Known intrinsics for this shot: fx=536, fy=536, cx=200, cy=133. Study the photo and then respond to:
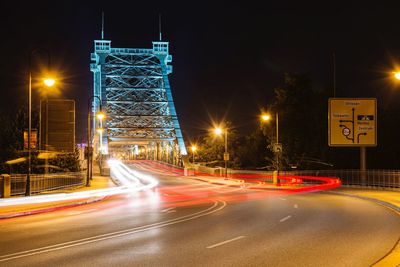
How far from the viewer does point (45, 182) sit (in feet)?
108

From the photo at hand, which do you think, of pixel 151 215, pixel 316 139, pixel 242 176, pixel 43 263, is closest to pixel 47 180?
pixel 151 215

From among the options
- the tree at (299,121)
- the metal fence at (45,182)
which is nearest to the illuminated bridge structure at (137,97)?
the tree at (299,121)

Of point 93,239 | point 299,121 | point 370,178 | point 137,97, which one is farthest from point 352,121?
point 137,97

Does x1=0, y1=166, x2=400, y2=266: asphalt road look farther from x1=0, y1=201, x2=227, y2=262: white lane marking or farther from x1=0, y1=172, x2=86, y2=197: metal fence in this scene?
x1=0, y1=172, x2=86, y2=197: metal fence

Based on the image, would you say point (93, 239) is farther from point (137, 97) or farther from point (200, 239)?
point (137, 97)


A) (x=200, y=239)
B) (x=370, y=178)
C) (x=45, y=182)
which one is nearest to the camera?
(x=200, y=239)

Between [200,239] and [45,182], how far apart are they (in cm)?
2215

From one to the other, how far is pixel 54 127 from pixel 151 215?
14.3 metres

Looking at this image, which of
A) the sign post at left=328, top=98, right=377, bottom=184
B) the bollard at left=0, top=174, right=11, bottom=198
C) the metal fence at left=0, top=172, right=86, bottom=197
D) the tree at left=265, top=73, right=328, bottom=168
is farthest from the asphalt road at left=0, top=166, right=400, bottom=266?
the tree at left=265, top=73, right=328, bottom=168

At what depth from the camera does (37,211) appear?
69.4 feet

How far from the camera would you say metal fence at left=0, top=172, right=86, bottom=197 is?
93.0 feet

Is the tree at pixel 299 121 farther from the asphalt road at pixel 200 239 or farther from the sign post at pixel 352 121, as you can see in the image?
the asphalt road at pixel 200 239

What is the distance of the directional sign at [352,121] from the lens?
3719 centimetres

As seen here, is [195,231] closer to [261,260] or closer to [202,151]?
[261,260]
